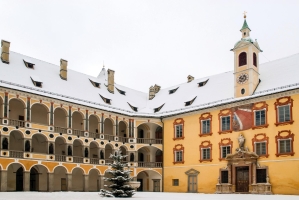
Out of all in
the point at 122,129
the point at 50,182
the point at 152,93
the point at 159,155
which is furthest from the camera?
the point at 152,93

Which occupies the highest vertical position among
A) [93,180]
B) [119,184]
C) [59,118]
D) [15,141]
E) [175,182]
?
[59,118]

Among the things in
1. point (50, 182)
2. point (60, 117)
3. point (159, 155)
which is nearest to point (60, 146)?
point (60, 117)

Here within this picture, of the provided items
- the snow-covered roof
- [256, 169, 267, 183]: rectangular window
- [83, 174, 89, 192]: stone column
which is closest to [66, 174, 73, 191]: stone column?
[83, 174, 89, 192]: stone column

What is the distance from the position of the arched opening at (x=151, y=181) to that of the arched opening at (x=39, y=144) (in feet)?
42.3

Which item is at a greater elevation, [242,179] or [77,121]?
[77,121]

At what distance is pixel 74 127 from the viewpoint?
45531 millimetres

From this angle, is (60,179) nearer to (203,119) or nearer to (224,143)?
(203,119)

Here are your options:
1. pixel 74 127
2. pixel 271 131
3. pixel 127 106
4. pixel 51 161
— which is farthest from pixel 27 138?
pixel 271 131

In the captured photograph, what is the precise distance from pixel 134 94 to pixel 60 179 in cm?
1684

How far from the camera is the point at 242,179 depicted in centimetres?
4000

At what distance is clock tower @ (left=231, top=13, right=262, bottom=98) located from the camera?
41438mm

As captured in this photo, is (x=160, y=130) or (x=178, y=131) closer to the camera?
(x=178, y=131)

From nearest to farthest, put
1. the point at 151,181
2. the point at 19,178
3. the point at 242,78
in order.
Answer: the point at 19,178, the point at 242,78, the point at 151,181

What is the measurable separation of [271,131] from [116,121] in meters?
17.9
